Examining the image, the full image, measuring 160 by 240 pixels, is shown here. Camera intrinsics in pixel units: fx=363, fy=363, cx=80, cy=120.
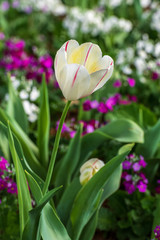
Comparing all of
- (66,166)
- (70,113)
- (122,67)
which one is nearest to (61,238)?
(66,166)

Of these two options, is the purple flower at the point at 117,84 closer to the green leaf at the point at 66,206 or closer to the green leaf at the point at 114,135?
the green leaf at the point at 114,135

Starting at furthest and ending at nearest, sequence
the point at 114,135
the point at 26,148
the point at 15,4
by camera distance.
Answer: the point at 15,4, the point at 114,135, the point at 26,148

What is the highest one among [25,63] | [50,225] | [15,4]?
[15,4]

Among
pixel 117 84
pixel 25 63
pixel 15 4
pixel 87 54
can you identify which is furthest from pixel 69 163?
pixel 15 4

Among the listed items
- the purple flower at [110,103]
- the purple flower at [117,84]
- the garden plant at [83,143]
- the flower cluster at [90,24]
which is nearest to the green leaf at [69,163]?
the garden plant at [83,143]

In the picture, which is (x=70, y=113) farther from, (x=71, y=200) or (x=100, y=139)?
(x=71, y=200)

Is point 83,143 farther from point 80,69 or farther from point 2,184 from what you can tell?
point 80,69
